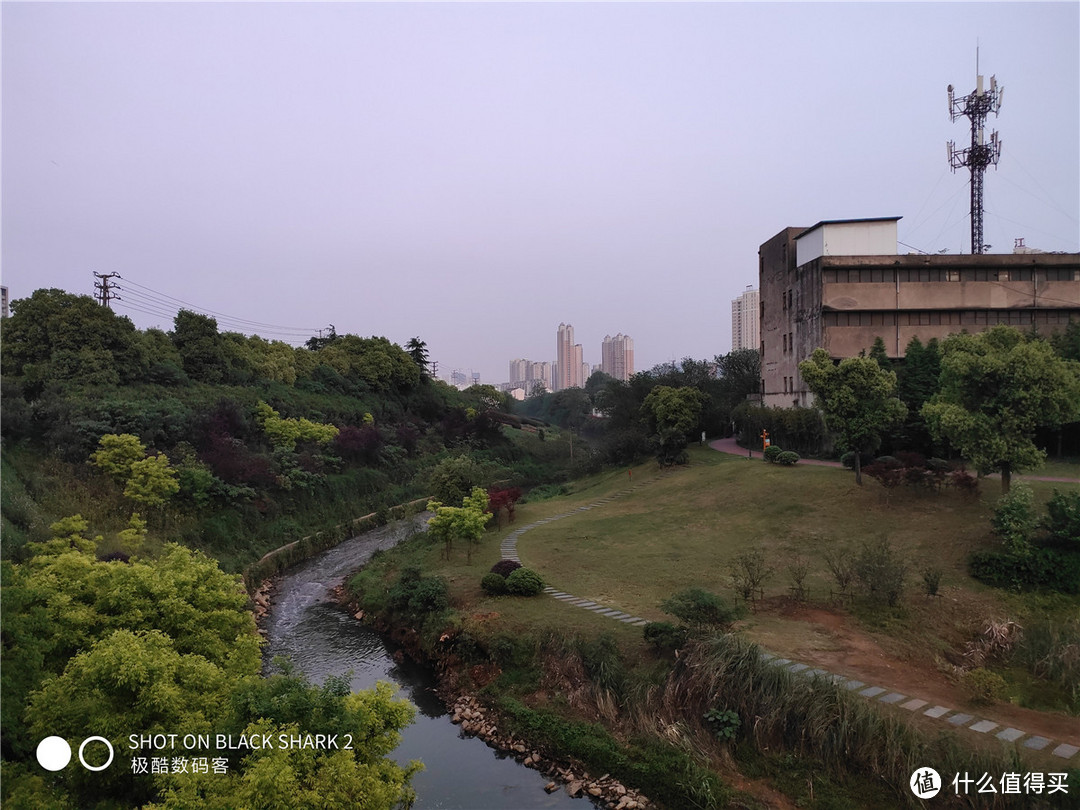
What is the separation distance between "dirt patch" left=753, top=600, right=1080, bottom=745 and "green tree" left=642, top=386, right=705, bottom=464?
18187 mm

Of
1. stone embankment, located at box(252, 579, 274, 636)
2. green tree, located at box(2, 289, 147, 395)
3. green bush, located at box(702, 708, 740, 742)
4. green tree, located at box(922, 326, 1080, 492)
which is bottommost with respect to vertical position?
stone embankment, located at box(252, 579, 274, 636)

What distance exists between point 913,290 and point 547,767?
31.7 metres

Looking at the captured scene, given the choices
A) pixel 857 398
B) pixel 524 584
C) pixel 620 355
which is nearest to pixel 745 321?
pixel 620 355

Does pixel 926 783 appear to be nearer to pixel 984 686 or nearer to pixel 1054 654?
pixel 984 686

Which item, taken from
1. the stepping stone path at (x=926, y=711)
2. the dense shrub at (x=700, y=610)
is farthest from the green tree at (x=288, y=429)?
the dense shrub at (x=700, y=610)

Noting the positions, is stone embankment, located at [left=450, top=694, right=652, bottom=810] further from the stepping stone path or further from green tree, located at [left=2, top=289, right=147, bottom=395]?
green tree, located at [left=2, top=289, right=147, bottom=395]

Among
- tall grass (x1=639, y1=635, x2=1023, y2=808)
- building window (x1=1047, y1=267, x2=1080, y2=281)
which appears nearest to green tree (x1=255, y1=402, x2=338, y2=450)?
tall grass (x1=639, y1=635, x2=1023, y2=808)

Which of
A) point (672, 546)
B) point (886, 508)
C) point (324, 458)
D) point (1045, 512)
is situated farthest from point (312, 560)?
point (1045, 512)

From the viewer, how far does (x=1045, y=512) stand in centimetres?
1758

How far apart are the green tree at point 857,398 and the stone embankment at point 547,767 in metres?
15.9

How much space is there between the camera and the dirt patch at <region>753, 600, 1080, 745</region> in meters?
10.3

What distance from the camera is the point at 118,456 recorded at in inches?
866

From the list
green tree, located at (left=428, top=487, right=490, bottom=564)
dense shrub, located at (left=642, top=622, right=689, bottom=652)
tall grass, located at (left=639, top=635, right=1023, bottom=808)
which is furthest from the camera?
green tree, located at (left=428, top=487, right=490, bottom=564)

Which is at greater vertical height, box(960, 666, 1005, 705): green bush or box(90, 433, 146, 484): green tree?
box(90, 433, 146, 484): green tree
